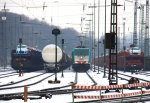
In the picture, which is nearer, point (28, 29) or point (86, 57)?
point (86, 57)

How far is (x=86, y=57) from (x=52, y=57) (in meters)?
→ 6.34

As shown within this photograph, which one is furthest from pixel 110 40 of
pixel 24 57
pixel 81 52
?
pixel 24 57

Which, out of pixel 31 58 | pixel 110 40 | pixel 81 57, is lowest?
pixel 31 58

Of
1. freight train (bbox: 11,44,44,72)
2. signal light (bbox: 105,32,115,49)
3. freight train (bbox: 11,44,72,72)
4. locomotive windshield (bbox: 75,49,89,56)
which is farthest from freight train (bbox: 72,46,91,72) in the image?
signal light (bbox: 105,32,115,49)

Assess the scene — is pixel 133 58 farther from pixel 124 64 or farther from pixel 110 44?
pixel 110 44

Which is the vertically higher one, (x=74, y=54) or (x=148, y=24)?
(x=148, y=24)

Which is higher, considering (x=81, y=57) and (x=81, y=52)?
(x=81, y=52)

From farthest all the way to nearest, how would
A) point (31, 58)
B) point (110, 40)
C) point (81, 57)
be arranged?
point (31, 58) < point (81, 57) < point (110, 40)

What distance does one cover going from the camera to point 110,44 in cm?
2533

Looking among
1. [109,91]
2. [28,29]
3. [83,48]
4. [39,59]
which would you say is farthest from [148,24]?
[28,29]

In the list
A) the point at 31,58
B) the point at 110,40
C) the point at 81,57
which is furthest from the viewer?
the point at 31,58

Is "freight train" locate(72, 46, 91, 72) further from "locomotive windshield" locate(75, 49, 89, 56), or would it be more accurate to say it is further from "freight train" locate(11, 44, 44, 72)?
"freight train" locate(11, 44, 44, 72)

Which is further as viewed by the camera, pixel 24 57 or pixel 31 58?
pixel 31 58

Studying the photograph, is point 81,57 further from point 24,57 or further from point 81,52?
point 24,57
